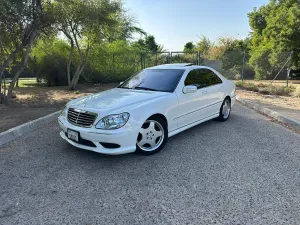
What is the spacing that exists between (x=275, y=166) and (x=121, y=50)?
13924 mm

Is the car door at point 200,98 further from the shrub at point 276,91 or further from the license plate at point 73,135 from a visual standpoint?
the shrub at point 276,91

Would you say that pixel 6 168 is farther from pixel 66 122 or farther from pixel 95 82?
pixel 95 82

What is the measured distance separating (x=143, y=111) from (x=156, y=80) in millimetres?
1388

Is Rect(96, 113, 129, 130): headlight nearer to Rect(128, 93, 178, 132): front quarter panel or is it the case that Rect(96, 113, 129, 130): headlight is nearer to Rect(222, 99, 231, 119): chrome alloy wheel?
Rect(128, 93, 178, 132): front quarter panel

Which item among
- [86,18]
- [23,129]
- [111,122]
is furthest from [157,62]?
[111,122]

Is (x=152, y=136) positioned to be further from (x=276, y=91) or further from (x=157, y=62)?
(x=157, y=62)

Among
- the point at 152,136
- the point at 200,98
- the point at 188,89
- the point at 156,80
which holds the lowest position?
the point at 152,136

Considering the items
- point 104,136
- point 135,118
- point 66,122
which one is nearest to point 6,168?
point 66,122

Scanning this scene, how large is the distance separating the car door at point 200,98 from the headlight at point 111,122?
1397 mm

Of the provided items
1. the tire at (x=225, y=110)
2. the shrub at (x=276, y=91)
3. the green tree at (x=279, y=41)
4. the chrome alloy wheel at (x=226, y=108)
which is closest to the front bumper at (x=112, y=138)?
the tire at (x=225, y=110)

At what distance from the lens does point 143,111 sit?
4.11 meters

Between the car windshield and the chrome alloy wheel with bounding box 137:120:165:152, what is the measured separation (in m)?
0.86

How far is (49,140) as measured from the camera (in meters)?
5.18

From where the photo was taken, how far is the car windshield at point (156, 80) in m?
5.03
